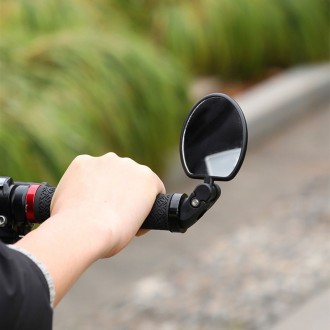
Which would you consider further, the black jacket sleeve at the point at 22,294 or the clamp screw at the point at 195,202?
the clamp screw at the point at 195,202

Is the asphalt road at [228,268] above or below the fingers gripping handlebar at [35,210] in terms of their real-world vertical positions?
below

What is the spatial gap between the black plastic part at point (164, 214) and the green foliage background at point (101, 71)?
139 inches

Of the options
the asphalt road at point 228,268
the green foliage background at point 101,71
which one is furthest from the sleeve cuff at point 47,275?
the green foliage background at point 101,71

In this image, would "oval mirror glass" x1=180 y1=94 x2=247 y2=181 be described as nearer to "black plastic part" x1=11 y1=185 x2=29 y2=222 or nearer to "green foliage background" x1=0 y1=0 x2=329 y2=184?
"black plastic part" x1=11 y1=185 x2=29 y2=222

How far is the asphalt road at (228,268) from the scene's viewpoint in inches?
200

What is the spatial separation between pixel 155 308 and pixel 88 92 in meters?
1.60

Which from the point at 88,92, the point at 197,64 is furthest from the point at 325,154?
the point at 88,92

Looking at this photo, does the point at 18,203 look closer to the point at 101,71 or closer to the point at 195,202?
the point at 195,202

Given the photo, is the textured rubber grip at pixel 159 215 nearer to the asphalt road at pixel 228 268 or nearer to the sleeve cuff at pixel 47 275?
the sleeve cuff at pixel 47 275

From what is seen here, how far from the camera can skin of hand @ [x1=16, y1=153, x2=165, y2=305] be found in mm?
1449

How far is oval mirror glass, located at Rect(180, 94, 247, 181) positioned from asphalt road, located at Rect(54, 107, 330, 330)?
10.9ft

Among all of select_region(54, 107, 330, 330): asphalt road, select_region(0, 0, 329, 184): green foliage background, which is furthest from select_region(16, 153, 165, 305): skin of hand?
select_region(0, 0, 329, 184): green foliage background

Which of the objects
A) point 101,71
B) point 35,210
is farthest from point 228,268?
point 35,210

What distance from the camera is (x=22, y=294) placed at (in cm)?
133
